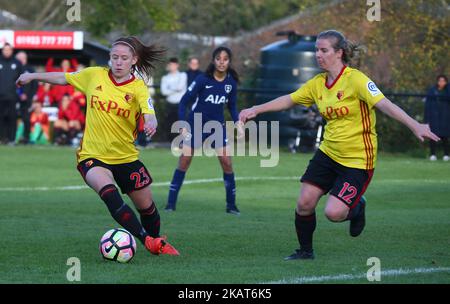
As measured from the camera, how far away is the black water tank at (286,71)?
917 inches

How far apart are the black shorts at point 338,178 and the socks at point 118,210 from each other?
1.46 meters

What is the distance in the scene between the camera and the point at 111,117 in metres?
8.50

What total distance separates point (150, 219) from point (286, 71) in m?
16.1

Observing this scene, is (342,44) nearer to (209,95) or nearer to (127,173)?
(127,173)

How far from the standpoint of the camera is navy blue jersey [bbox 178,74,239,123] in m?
12.4

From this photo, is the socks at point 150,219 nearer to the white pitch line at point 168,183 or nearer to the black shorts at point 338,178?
the black shorts at point 338,178

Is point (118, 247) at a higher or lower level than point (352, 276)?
higher

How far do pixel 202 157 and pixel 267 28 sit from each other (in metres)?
20.3

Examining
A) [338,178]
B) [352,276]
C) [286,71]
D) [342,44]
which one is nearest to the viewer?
[352,276]

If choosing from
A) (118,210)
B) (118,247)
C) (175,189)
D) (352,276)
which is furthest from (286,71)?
(352,276)

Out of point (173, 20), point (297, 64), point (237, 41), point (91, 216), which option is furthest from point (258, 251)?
point (237, 41)

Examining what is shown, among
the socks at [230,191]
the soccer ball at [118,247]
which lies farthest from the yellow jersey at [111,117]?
the socks at [230,191]

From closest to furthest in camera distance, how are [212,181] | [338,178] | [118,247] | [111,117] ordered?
1. [118,247]
2. [338,178]
3. [111,117]
4. [212,181]

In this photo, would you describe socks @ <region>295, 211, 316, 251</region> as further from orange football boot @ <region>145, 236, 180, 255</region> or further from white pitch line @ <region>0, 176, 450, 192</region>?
white pitch line @ <region>0, 176, 450, 192</region>
